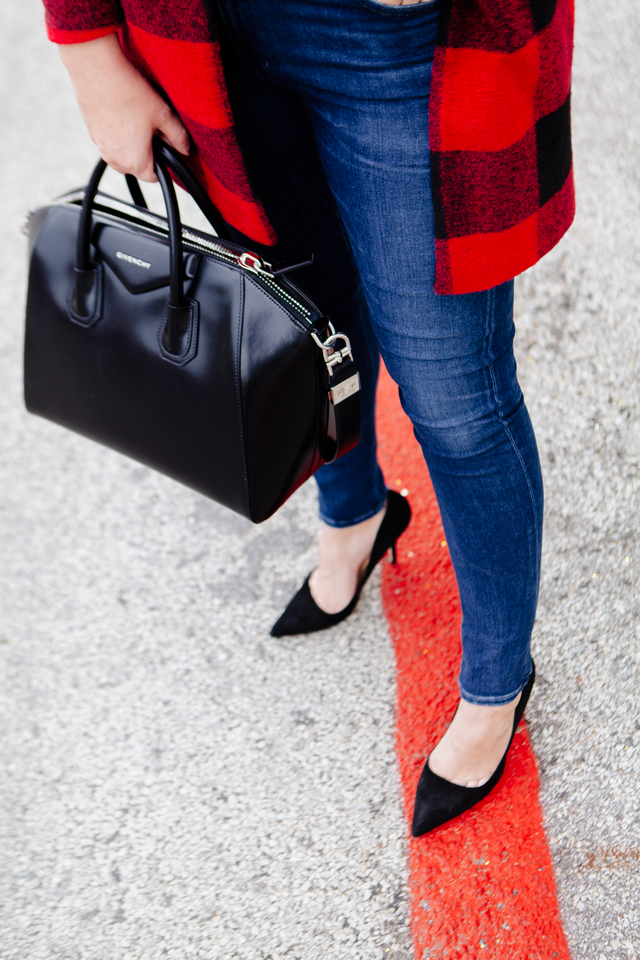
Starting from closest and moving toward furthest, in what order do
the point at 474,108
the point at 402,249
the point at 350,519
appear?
the point at 474,108, the point at 402,249, the point at 350,519

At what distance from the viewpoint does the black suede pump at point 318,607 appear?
4.94 feet

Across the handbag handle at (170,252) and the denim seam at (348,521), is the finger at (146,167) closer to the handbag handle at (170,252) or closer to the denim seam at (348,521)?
the handbag handle at (170,252)

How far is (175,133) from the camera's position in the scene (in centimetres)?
94

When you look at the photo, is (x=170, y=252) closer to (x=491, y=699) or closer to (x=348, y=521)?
(x=348, y=521)

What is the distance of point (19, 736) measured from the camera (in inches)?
59.1

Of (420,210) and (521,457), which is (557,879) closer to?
(521,457)

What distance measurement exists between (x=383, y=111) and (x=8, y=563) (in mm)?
1492

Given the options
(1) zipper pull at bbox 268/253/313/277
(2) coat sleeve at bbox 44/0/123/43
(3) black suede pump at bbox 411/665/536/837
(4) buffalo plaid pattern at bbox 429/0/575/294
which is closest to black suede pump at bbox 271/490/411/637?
(3) black suede pump at bbox 411/665/536/837

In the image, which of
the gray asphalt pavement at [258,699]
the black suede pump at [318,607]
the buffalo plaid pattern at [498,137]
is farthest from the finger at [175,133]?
the gray asphalt pavement at [258,699]

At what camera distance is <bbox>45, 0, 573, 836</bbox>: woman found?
2.29ft

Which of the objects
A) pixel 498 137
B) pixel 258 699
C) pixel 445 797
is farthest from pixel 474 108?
pixel 258 699

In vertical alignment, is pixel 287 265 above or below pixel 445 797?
above

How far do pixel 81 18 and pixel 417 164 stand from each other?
1.42ft

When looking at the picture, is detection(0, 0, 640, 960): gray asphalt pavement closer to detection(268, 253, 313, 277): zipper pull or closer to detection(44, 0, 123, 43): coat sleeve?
detection(268, 253, 313, 277): zipper pull
